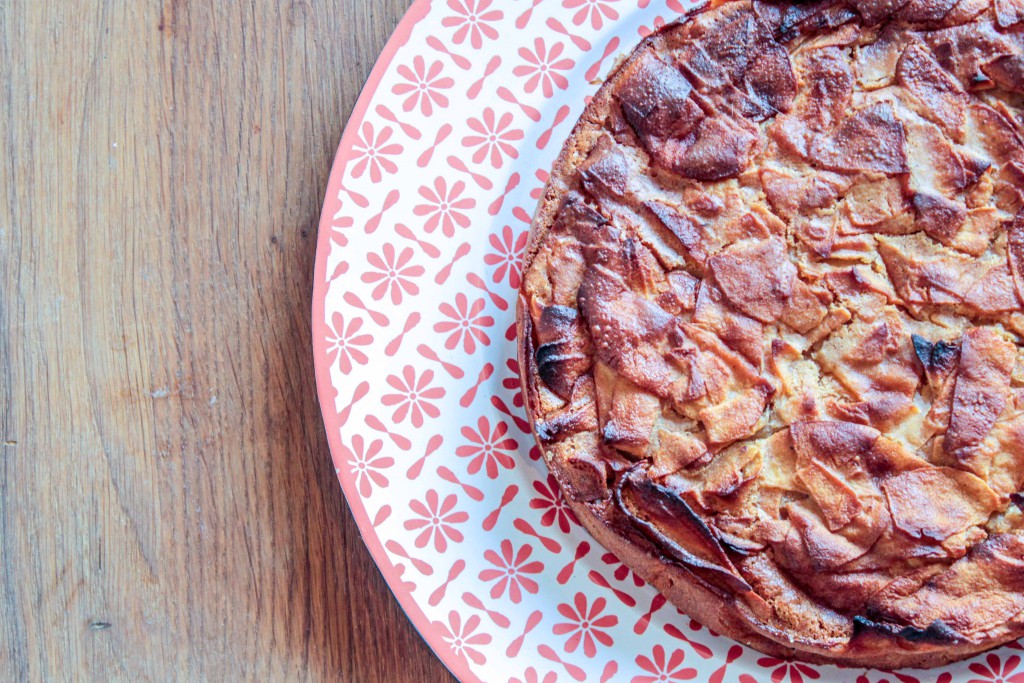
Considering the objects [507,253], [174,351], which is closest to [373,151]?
[507,253]

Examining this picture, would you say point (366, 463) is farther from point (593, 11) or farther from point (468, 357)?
point (593, 11)

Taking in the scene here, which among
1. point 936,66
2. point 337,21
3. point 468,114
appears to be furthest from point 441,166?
point 936,66

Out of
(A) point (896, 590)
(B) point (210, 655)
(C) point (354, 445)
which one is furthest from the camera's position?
(B) point (210, 655)

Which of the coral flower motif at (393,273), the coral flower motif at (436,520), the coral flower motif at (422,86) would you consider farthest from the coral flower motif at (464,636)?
the coral flower motif at (422,86)

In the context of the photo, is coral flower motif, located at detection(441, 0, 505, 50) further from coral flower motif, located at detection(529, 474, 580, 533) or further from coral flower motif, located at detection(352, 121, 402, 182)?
coral flower motif, located at detection(529, 474, 580, 533)

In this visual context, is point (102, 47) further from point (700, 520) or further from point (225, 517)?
point (700, 520)

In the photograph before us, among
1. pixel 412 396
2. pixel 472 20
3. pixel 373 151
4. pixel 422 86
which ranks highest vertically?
pixel 472 20

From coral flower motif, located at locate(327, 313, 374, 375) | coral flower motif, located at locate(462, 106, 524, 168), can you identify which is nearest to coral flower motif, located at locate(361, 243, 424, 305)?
coral flower motif, located at locate(327, 313, 374, 375)
